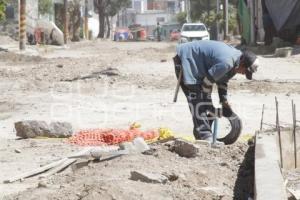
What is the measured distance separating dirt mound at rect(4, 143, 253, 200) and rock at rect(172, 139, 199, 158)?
0.20 feet

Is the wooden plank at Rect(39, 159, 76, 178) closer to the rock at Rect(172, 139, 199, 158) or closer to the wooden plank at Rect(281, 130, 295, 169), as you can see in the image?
the rock at Rect(172, 139, 199, 158)

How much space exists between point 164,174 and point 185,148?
43.4 inches

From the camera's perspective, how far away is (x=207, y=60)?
8203mm

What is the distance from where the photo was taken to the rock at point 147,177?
580cm

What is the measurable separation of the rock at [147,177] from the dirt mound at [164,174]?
5cm

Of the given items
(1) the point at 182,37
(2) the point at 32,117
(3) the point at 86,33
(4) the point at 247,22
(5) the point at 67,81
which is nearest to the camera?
(2) the point at 32,117

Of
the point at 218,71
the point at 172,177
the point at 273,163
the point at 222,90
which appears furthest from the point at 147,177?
the point at 222,90

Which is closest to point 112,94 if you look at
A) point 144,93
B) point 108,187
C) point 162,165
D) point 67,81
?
point 144,93

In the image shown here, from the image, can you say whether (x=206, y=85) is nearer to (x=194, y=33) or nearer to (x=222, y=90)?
(x=222, y=90)

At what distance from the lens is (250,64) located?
7871mm

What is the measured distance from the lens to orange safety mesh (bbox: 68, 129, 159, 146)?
357 inches

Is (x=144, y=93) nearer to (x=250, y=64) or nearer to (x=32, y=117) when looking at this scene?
(x=32, y=117)

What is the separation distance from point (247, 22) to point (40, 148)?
2584cm

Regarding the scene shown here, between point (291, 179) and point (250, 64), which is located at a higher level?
point (250, 64)
